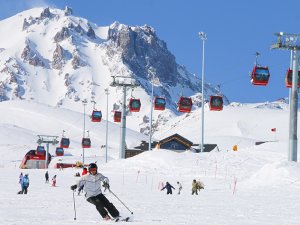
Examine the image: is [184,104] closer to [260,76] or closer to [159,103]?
[159,103]

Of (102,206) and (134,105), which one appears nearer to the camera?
(102,206)

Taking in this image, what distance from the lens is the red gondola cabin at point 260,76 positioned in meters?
40.1

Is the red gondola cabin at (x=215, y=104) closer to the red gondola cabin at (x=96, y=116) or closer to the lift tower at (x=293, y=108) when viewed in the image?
the lift tower at (x=293, y=108)

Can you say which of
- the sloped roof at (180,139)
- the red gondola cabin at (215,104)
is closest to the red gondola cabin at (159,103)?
the red gondola cabin at (215,104)

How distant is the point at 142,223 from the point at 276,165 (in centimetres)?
2373

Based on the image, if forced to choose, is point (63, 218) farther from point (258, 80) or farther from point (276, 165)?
point (258, 80)

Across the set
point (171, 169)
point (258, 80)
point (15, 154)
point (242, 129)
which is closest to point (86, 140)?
point (15, 154)

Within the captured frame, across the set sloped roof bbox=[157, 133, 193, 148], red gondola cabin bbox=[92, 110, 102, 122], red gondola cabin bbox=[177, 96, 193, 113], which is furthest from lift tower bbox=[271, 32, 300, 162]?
sloped roof bbox=[157, 133, 193, 148]

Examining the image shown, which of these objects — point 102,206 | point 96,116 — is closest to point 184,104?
point 96,116

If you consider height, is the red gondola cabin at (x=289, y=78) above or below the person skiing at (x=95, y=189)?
above

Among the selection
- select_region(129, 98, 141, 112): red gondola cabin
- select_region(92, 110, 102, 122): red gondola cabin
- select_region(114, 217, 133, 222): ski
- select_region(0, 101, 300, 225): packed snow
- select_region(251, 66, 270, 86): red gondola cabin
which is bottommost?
select_region(0, 101, 300, 225): packed snow

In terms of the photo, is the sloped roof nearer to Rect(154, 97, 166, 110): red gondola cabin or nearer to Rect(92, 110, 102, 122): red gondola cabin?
Rect(92, 110, 102, 122): red gondola cabin

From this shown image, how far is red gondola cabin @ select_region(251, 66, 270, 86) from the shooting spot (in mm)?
40125

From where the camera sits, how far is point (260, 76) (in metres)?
40.2
